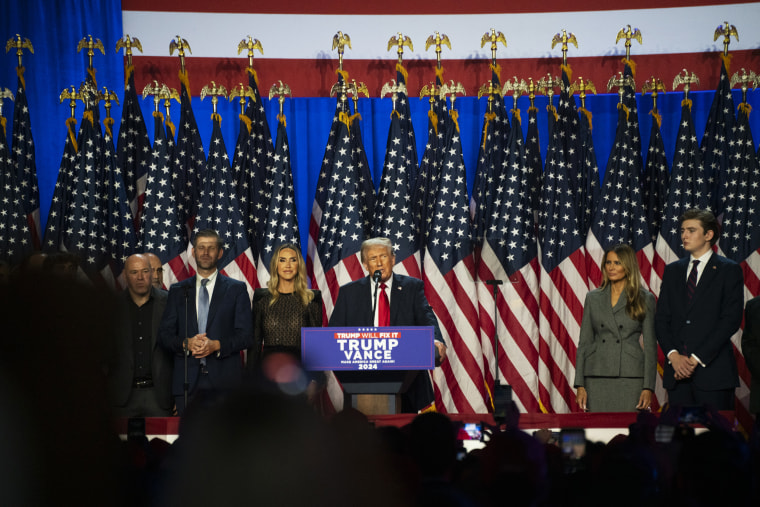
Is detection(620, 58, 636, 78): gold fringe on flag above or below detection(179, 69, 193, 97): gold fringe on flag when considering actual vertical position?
above

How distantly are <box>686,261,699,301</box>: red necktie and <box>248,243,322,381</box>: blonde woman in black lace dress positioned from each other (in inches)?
89.0

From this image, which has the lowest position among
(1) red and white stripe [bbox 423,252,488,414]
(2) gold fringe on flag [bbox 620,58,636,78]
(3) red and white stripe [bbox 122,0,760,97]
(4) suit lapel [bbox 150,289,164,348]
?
(1) red and white stripe [bbox 423,252,488,414]

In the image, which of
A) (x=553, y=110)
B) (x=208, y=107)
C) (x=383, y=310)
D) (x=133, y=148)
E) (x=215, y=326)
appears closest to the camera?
(x=383, y=310)

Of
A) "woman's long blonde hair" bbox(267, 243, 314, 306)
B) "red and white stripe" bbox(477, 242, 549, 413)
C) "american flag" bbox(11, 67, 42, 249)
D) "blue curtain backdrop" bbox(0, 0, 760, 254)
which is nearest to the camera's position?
"woman's long blonde hair" bbox(267, 243, 314, 306)

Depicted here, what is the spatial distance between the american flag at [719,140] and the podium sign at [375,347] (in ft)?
13.8

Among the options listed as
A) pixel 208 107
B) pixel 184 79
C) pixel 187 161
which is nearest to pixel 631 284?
pixel 187 161

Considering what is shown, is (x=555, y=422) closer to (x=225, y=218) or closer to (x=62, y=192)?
(x=225, y=218)

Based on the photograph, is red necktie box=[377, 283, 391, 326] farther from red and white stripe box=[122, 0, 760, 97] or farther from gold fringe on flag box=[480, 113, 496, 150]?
red and white stripe box=[122, 0, 760, 97]

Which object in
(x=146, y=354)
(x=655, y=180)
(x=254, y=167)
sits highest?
(x=254, y=167)

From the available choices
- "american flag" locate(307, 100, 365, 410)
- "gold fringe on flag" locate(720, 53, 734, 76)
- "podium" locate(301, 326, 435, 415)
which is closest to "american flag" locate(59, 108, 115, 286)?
"american flag" locate(307, 100, 365, 410)

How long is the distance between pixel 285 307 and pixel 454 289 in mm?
2271

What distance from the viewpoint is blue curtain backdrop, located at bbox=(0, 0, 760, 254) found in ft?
24.9

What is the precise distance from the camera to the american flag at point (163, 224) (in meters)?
6.96

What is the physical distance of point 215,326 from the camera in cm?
Result: 504
